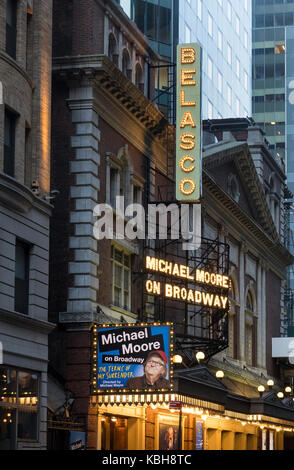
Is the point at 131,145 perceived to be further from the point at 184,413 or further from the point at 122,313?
the point at 184,413

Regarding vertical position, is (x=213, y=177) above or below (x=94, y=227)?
above

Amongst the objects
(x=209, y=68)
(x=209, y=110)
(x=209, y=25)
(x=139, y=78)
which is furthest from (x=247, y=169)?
(x=209, y=25)

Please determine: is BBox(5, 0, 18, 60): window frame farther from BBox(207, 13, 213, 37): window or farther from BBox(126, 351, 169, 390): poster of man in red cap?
BBox(207, 13, 213, 37): window

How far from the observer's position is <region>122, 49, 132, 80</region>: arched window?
147 feet

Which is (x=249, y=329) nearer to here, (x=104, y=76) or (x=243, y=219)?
(x=243, y=219)

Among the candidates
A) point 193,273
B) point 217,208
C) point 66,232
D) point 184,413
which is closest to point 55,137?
point 66,232

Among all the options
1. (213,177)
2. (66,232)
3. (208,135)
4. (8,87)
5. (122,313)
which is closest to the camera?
(8,87)

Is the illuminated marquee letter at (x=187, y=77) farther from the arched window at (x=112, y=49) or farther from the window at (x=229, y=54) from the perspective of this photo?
the window at (x=229, y=54)

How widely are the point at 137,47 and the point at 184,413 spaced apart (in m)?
15.8

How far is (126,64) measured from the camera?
148 feet

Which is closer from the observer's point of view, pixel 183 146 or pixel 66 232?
pixel 66 232

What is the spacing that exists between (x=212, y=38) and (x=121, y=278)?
55.4 meters

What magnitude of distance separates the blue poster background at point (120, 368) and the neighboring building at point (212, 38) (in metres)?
23.8

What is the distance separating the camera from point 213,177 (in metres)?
56.8
